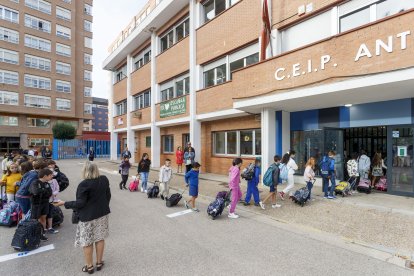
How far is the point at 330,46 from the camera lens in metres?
7.39

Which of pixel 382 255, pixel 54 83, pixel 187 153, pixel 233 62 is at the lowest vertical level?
pixel 382 255

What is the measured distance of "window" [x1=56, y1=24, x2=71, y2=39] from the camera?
40.5 metres

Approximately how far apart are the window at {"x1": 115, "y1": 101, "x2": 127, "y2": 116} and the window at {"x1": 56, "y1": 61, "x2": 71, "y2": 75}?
1988 centimetres

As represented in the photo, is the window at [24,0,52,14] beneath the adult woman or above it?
above

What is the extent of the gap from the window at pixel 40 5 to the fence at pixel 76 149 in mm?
22441

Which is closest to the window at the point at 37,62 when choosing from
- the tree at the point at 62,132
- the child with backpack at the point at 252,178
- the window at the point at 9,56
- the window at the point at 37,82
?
the window at the point at 9,56

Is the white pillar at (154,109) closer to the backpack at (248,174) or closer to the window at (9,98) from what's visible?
the backpack at (248,174)

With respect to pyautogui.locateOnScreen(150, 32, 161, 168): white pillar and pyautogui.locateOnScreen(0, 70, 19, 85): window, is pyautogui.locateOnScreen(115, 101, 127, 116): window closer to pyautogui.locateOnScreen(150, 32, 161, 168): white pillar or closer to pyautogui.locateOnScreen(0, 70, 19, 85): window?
pyautogui.locateOnScreen(150, 32, 161, 168): white pillar

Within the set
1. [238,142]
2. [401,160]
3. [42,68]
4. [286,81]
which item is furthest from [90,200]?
[42,68]

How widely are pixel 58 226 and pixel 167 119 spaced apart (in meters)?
12.3

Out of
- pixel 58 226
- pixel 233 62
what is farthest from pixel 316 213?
pixel 233 62

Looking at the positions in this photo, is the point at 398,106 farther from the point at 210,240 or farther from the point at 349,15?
the point at 210,240

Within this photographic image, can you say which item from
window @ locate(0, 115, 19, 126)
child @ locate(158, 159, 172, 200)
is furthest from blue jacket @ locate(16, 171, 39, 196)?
Answer: window @ locate(0, 115, 19, 126)

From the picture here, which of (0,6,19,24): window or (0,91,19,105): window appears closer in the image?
(0,6,19,24): window
